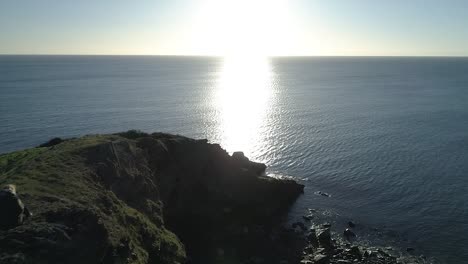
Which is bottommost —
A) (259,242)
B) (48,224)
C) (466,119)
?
(259,242)

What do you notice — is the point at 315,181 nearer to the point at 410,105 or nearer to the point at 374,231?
the point at 374,231

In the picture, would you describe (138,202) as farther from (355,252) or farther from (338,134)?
(338,134)

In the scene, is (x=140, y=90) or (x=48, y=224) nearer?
(x=48, y=224)

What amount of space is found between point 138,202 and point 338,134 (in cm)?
6933

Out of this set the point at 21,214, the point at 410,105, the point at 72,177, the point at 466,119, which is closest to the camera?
the point at 21,214

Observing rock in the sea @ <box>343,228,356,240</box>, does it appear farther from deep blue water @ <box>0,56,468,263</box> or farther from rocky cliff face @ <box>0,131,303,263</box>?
rocky cliff face @ <box>0,131,303,263</box>

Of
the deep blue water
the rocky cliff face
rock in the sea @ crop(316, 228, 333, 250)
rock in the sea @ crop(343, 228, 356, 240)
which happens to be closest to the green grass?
the rocky cliff face

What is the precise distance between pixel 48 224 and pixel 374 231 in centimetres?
4091

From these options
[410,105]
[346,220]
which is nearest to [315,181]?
[346,220]

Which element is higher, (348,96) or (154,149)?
(348,96)

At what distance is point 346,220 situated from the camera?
56188mm

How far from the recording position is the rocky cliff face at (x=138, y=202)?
3005 centimetres

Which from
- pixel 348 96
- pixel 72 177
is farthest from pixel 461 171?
pixel 348 96

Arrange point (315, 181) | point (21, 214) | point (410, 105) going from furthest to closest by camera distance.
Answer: point (410, 105)
point (315, 181)
point (21, 214)
